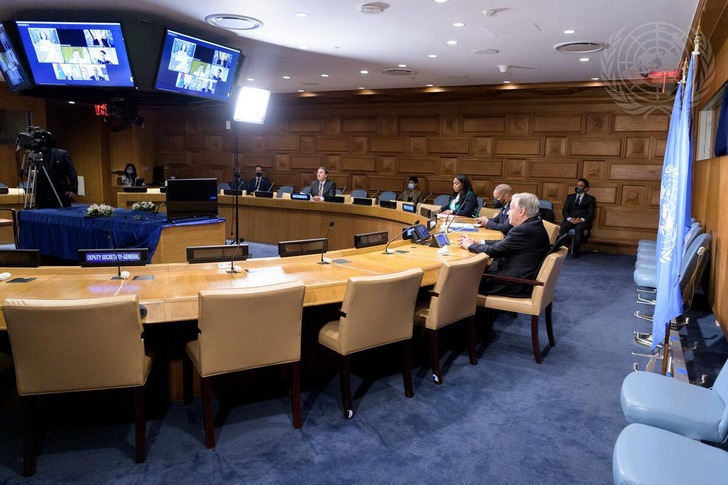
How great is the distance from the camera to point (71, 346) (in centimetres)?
213

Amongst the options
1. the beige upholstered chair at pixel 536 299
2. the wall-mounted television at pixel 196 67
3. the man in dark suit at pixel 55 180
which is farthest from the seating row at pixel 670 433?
the man in dark suit at pixel 55 180

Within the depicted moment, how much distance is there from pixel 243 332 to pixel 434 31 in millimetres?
4161

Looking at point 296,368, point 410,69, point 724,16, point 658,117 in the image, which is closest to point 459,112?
point 410,69

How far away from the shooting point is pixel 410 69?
7.50 m

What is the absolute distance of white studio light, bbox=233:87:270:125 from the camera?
25.7 feet

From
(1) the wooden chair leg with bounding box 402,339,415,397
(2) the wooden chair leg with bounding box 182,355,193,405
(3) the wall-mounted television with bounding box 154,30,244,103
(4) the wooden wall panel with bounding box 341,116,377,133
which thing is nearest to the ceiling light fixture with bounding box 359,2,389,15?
(3) the wall-mounted television with bounding box 154,30,244,103

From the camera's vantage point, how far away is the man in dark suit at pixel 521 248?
12.4 feet

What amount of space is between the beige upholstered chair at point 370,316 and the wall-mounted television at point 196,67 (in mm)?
3950

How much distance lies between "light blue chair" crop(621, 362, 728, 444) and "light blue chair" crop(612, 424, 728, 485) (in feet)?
0.58

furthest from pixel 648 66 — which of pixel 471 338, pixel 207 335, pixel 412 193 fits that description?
pixel 207 335

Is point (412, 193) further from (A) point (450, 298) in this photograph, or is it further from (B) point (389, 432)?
(B) point (389, 432)

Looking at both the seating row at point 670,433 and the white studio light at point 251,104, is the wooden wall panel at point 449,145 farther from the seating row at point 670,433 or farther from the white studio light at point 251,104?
the seating row at point 670,433

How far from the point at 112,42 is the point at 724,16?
5494 millimetres

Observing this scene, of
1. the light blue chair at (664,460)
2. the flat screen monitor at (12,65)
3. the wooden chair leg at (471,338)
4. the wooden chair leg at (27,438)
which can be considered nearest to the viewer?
the light blue chair at (664,460)
